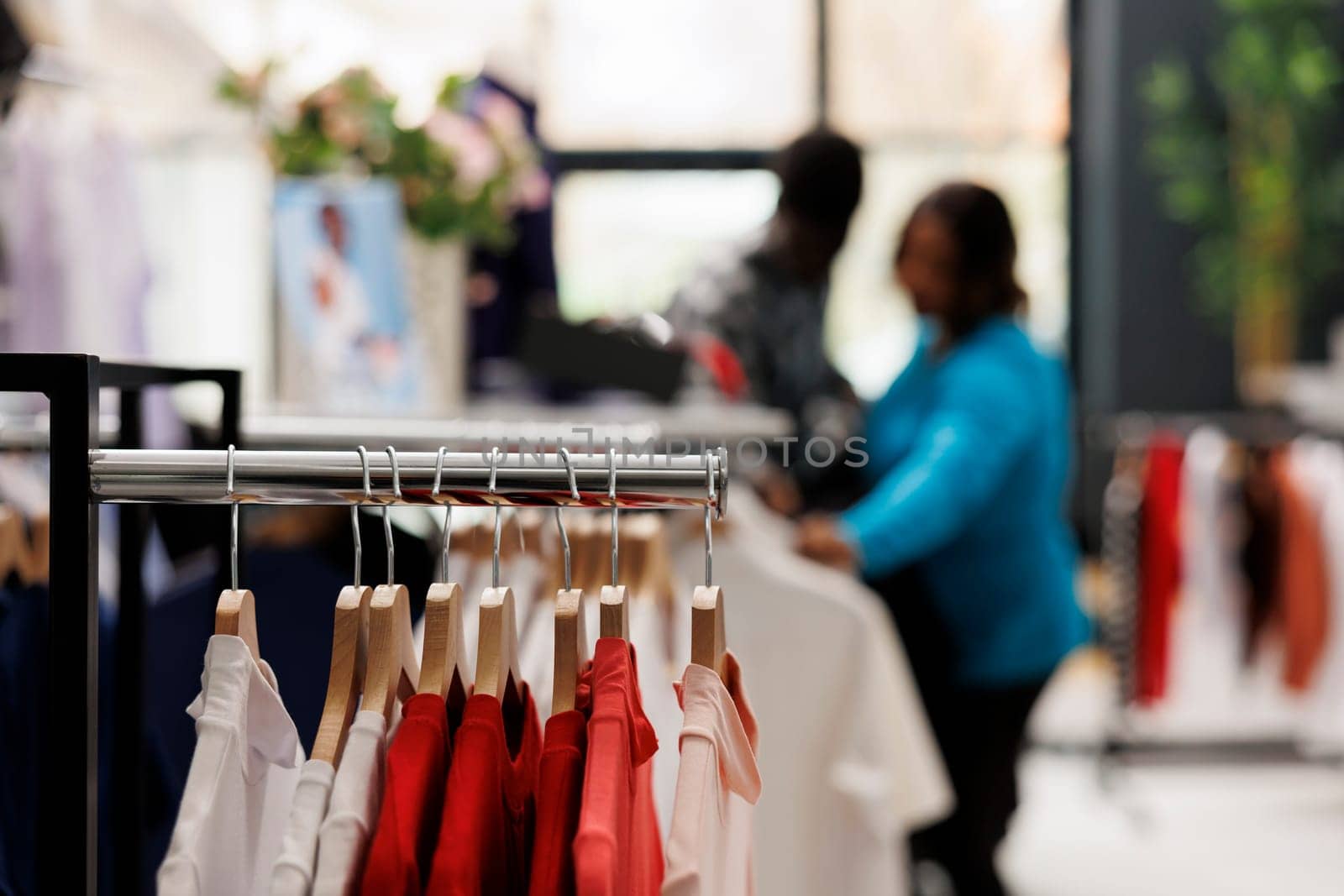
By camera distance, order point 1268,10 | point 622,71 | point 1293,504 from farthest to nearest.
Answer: point 622,71, point 1268,10, point 1293,504

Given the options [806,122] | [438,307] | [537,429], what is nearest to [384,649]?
[537,429]

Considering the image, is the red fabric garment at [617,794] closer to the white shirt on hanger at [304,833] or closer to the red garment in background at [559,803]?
the red garment in background at [559,803]

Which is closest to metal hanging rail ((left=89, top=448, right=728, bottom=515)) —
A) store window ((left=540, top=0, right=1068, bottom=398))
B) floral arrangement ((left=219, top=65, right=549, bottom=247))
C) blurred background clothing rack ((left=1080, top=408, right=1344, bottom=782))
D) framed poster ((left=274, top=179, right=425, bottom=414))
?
framed poster ((left=274, top=179, right=425, bottom=414))

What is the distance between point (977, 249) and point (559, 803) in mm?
1624

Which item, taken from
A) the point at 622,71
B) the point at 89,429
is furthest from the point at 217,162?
the point at 622,71

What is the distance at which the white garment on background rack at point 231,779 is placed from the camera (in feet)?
2.33

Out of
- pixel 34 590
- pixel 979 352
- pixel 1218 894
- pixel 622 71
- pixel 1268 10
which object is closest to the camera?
pixel 34 590

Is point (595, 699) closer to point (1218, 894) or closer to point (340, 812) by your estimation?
point (340, 812)

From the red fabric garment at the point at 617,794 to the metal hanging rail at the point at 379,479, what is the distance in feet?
0.38

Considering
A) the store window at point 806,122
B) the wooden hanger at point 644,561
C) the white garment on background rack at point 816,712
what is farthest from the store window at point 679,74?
the wooden hanger at point 644,561

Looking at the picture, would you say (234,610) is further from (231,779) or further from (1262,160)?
(1262,160)

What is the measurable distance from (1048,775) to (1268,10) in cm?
283

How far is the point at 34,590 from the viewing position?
40.2 inches

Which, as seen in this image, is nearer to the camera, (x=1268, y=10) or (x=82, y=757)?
(x=82, y=757)
